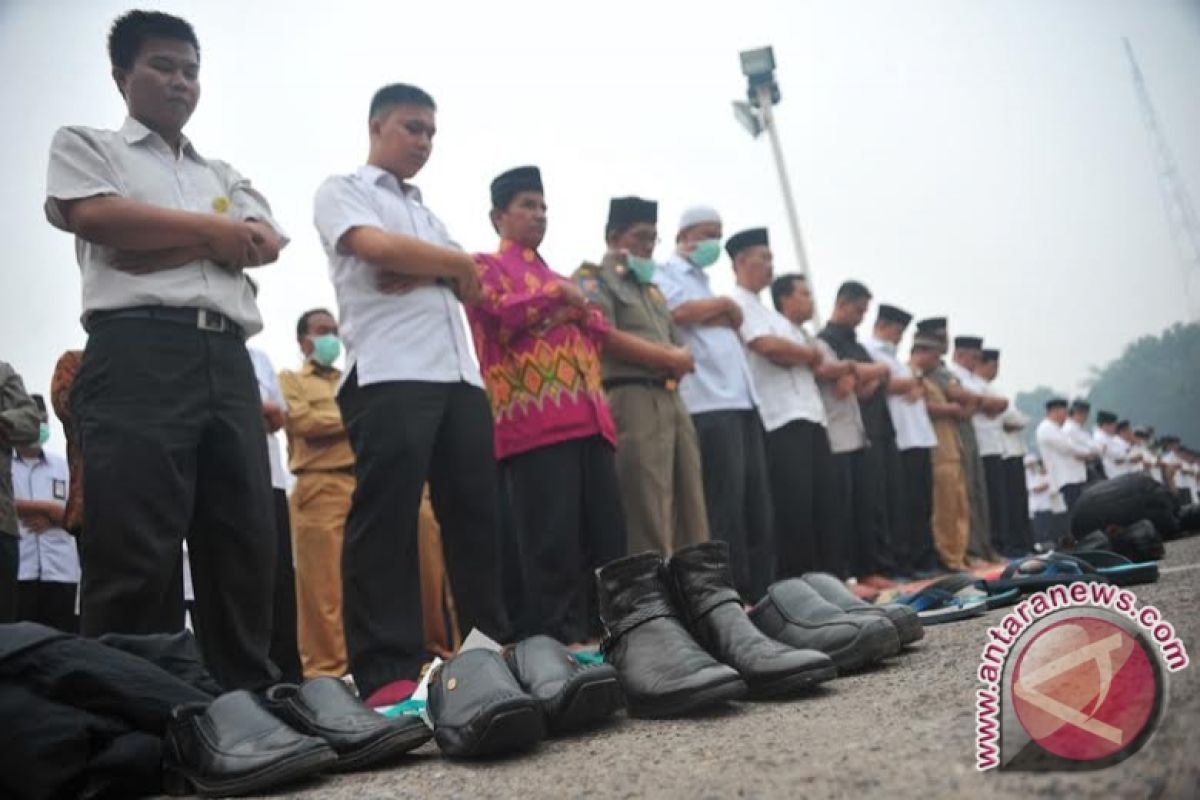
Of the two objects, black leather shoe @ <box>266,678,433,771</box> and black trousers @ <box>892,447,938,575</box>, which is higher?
black leather shoe @ <box>266,678,433,771</box>

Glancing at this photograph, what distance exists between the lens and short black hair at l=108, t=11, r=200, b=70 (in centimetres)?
217

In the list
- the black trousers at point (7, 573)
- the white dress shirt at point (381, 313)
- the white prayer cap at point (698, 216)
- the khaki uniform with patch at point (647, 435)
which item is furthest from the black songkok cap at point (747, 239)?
the black trousers at point (7, 573)

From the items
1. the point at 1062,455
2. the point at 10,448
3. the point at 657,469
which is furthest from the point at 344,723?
the point at 1062,455

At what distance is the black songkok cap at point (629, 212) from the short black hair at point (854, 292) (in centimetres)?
215

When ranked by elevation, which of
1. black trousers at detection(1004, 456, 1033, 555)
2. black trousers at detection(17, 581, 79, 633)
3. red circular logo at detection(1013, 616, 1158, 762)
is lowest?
black trousers at detection(1004, 456, 1033, 555)

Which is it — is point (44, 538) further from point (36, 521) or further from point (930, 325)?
point (930, 325)

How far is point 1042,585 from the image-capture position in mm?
2350

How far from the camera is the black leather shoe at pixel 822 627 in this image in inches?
67.6

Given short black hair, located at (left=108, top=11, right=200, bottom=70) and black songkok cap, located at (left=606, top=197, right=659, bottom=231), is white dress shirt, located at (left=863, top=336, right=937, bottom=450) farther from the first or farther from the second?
short black hair, located at (left=108, top=11, right=200, bottom=70)

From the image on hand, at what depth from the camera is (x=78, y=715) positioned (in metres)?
1.33

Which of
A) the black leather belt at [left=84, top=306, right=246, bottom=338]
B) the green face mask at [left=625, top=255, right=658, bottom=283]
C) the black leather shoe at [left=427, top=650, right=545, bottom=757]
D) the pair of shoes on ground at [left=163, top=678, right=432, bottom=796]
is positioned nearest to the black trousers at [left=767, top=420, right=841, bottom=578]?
the green face mask at [left=625, top=255, right=658, bottom=283]

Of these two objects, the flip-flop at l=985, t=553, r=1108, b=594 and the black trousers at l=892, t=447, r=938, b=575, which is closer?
the flip-flop at l=985, t=553, r=1108, b=594

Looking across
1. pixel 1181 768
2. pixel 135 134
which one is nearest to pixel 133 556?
pixel 135 134

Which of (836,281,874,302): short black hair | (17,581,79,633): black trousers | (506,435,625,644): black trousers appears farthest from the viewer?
(836,281,874,302): short black hair
